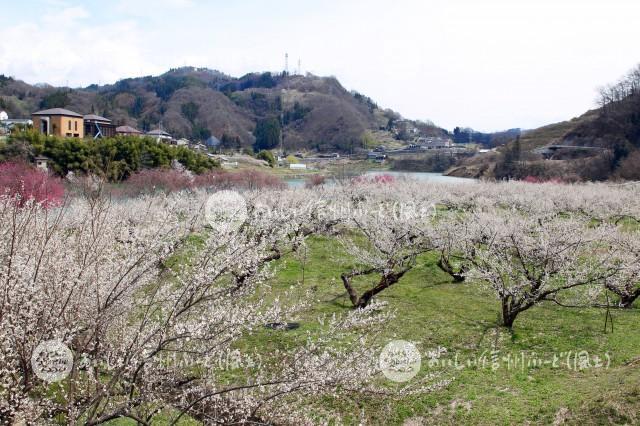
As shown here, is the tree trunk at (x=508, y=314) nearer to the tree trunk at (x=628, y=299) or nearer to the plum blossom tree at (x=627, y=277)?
the plum blossom tree at (x=627, y=277)

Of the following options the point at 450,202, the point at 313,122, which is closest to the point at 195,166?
the point at 450,202

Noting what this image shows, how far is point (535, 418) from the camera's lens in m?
6.81

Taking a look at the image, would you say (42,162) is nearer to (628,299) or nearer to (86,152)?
(86,152)

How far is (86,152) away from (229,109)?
105575mm

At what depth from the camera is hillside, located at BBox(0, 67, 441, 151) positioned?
99.7 metres

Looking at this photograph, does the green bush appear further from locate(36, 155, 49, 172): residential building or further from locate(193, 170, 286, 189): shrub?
locate(36, 155, 49, 172): residential building

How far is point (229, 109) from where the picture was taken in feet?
445

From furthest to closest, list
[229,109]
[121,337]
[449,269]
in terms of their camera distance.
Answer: [229,109]
[449,269]
[121,337]

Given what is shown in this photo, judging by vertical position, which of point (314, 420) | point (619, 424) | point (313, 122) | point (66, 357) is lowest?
point (314, 420)

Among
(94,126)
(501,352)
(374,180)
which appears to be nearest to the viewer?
(501,352)

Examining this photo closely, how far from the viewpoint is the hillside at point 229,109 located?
9973 cm

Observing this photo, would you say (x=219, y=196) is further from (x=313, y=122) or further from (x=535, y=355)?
(x=313, y=122)

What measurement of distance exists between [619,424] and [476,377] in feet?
Result: 8.16

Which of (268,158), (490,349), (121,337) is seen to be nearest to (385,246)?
(490,349)
